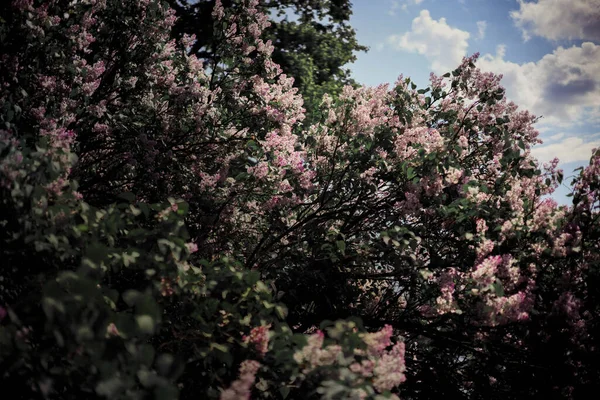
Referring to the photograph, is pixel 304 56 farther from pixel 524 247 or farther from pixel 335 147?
pixel 524 247

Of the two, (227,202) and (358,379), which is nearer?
(358,379)

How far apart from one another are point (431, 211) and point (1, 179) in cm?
324

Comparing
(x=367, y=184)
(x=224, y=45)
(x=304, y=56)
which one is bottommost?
(x=367, y=184)

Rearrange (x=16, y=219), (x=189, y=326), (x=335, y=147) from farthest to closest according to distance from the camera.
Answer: (x=335, y=147) < (x=189, y=326) < (x=16, y=219)

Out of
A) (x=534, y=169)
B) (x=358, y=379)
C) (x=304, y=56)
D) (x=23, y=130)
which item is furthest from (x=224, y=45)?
(x=304, y=56)

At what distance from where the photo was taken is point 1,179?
86.2 inches

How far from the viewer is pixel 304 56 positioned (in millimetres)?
11398

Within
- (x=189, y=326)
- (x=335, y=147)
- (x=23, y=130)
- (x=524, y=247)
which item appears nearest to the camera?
(x=189, y=326)

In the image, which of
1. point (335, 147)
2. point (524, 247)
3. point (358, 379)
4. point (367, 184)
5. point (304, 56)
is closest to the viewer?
point (358, 379)

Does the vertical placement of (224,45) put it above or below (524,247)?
above

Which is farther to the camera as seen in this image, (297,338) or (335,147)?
(335,147)

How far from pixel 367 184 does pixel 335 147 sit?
679 millimetres

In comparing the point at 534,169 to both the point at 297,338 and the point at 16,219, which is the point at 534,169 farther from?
the point at 16,219

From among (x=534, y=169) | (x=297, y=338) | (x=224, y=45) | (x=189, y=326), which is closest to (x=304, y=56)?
(x=224, y=45)
